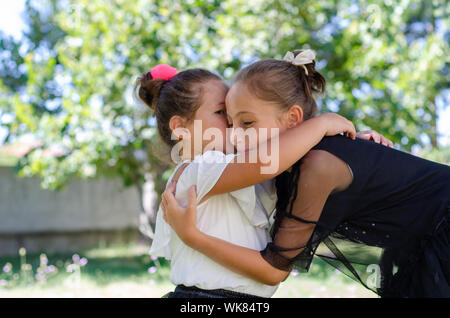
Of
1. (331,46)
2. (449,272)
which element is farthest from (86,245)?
(449,272)

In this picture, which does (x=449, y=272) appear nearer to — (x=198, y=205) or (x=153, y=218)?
(x=198, y=205)

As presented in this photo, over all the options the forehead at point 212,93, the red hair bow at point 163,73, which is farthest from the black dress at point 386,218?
the red hair bow at point 163,73

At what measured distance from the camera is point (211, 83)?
7.11ft

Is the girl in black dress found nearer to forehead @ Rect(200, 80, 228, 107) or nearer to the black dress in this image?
the black dress

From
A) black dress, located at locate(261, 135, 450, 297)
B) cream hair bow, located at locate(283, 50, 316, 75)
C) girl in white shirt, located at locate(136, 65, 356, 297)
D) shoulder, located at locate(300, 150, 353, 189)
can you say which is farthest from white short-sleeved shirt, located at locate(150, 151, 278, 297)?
cream hair bow, located at locate(283, 50, 316, 75)

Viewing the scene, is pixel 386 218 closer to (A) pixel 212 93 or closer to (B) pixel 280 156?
(B) pixel 280 156

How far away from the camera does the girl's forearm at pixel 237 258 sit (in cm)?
171

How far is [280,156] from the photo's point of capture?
1.66 m

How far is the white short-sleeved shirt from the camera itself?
1763 mm

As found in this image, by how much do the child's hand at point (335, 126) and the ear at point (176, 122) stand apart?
651mm

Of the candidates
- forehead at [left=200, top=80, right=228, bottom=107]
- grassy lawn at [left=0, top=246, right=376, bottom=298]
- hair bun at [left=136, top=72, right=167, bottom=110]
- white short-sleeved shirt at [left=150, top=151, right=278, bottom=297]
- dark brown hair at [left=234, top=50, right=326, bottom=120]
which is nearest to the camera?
white short-sleeved shirt at [left=150, top=151, right=278, bottom=297]

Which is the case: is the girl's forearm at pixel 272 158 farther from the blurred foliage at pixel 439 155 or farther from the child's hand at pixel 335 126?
the blurred foliage at pixel 439 155

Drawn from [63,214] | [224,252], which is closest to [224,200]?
[224,252]

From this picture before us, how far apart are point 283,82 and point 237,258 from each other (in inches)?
27.5
